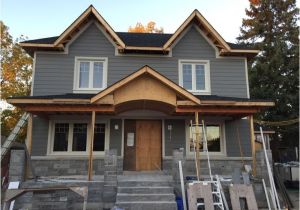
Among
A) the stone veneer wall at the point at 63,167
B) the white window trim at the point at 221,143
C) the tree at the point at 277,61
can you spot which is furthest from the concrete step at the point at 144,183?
the tree at the point at 277,61

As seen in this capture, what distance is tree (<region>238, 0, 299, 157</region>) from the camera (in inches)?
809

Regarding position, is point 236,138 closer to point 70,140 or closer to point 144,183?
point 144,183

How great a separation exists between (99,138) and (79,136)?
846mm

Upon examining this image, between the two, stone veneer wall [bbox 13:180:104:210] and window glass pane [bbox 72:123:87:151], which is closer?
stone veneer wall [bbox 13:180:104:210]

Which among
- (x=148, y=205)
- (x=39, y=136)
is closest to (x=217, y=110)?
(x=148, y=205)

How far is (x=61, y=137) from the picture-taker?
11469mm

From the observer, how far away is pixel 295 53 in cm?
2073

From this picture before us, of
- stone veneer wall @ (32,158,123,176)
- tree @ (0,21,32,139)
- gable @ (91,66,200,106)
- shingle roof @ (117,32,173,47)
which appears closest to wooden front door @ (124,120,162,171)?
stone veneer wall @ (32,158,123,176)

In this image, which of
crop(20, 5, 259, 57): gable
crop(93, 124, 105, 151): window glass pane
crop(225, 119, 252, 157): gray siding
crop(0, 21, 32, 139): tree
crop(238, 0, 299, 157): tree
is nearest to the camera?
crop(93, 124, 105, 151): window glass pane

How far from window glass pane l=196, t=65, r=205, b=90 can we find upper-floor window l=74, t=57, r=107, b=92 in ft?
13.8

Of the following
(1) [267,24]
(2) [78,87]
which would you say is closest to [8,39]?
(2) [78,87]

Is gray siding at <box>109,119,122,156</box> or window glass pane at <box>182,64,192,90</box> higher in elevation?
window glass pane at <box>182,64,192,90</box>

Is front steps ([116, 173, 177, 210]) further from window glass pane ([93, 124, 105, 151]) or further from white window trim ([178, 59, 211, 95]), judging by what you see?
white window trim ([178, 59, 211, 95])

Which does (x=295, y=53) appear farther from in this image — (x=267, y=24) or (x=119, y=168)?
(x=119, y=168)
